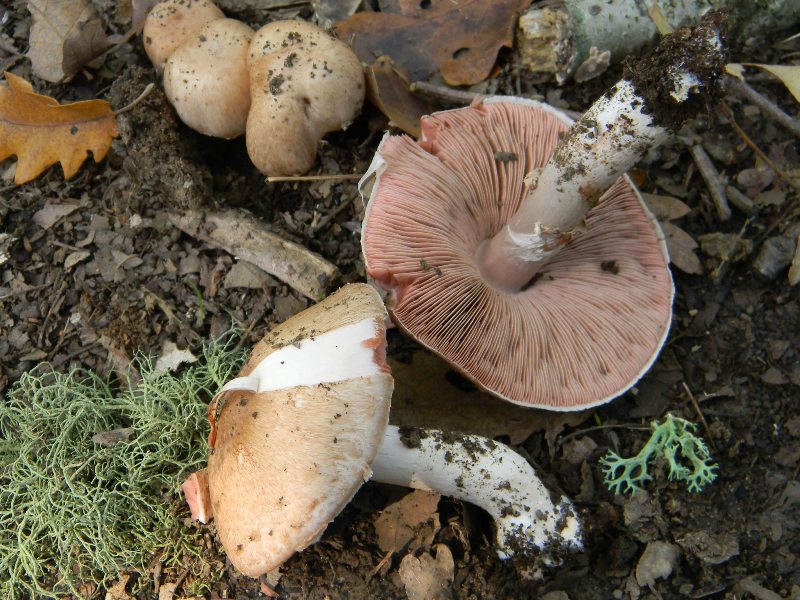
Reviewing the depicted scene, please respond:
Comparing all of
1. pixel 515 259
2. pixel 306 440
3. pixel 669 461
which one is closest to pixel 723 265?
pixel 669 461

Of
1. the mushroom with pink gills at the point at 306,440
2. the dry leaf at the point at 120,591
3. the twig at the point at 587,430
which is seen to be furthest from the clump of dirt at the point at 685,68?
the dry leaf at the point at 120,591

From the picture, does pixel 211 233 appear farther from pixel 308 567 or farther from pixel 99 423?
pixel 308 567

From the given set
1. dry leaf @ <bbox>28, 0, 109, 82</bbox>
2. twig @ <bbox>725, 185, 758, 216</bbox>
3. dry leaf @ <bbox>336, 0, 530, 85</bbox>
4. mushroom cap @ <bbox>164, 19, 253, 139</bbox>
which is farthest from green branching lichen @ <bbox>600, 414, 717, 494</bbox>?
dry leaf @ <bbox>28, 0, 109, 82</bbox>

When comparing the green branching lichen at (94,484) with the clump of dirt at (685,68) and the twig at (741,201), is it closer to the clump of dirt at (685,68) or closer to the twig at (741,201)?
the clump of dirt at (685,68)

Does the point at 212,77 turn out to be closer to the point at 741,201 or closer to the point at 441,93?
the point at 441,93

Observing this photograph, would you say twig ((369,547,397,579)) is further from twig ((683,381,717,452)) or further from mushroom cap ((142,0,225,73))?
mushroom cap ((142,0,225,73))

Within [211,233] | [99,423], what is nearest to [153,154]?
[211,233]
